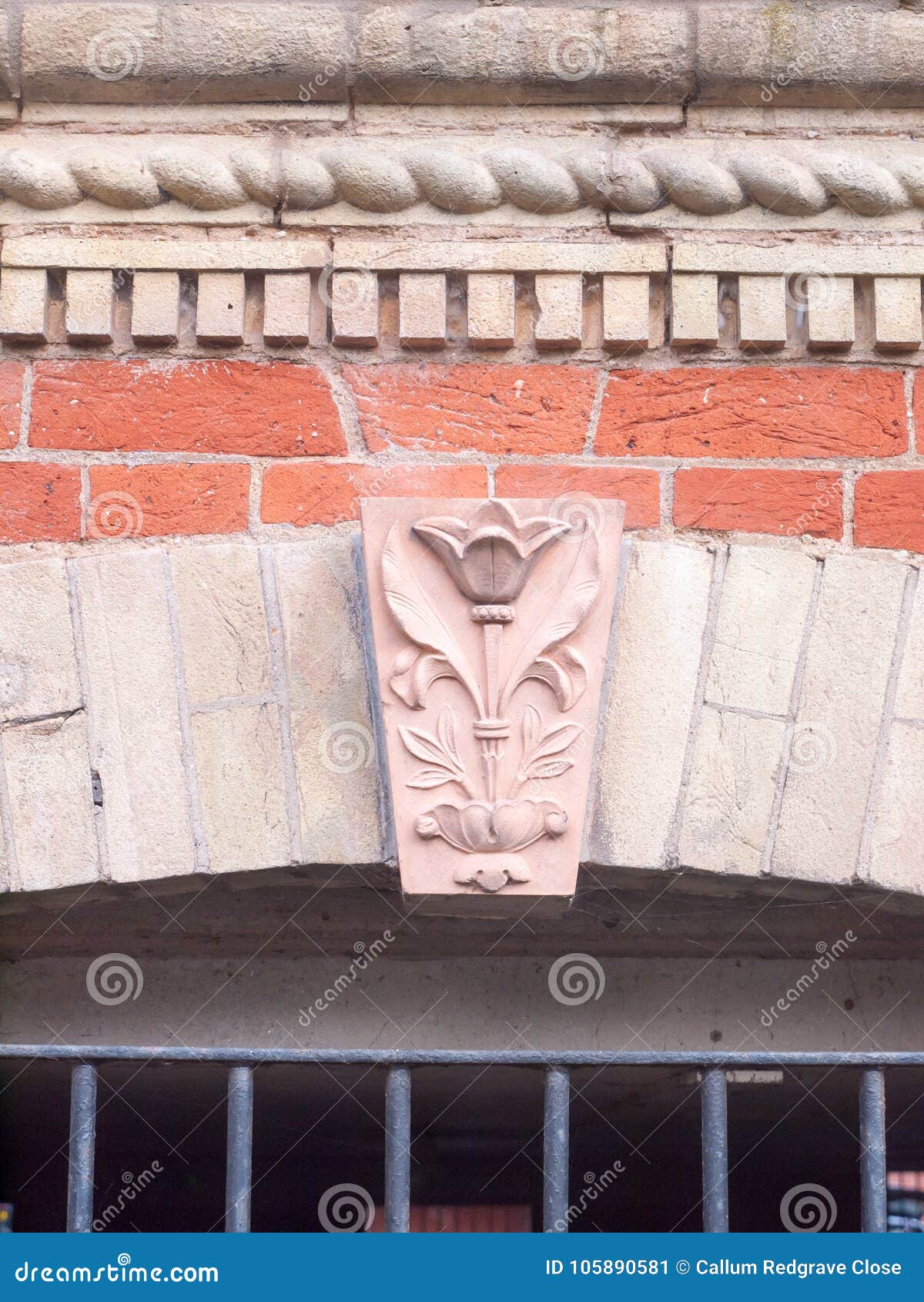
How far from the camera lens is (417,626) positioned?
83.1 inches

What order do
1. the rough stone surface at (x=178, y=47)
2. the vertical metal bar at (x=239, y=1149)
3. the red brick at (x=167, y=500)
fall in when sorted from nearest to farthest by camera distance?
the vertical metal bar at (x=239, y=1149) → the red brick at (x=167, y=500) → the rough stone surface at (x=178, y=47)

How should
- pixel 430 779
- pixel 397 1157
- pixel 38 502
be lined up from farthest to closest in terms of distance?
pixel 38 502 → pixel 430 779 → pixel 397 1157

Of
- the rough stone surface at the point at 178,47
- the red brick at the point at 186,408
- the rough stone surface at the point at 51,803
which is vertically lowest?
the rough stone surface at the point at 51,803

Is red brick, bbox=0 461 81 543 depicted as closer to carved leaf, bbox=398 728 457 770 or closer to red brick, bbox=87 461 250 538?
red brick, bbox=87 461 250 538

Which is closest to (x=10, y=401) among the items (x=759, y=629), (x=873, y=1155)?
(x=759, y=629)

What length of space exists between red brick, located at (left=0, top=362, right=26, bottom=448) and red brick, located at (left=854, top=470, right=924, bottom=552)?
131 centimetres

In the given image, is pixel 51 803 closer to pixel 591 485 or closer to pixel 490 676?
pixel 490 676

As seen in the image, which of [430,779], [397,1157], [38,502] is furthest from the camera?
[38,502]

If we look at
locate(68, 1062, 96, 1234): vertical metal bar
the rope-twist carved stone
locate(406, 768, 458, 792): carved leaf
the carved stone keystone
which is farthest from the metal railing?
the rope-twist carved stone

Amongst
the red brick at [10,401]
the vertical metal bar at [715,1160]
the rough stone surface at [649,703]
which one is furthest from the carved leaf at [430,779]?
the red brick at [10,401]

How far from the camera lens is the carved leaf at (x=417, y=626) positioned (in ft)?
6.88

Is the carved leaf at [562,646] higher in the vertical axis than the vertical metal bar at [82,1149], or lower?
higher

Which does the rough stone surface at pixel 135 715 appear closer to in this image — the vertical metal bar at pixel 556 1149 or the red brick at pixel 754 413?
the vertical metal bar at pixel 556 1149

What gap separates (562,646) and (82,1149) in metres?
0.95
